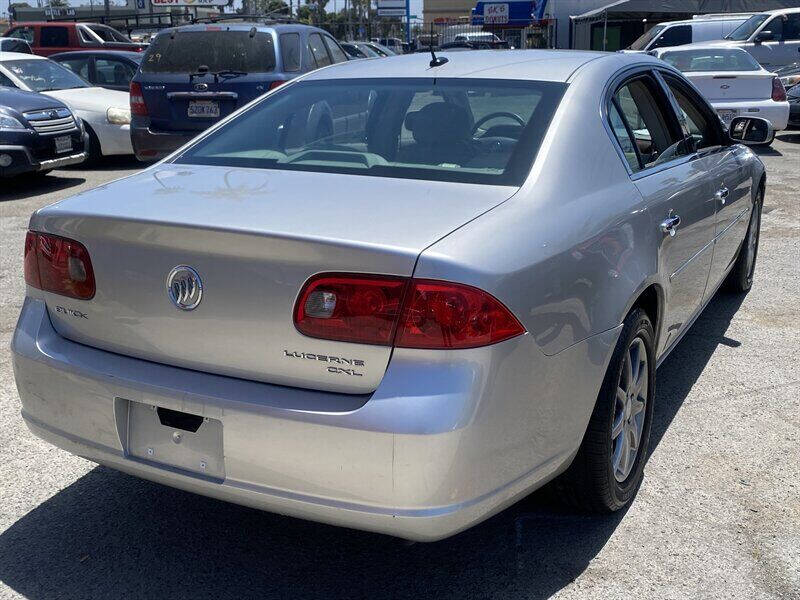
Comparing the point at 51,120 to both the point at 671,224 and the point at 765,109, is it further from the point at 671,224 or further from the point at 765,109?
the point at 765,109

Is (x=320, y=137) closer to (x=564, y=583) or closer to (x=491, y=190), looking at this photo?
(x=491, y=190)

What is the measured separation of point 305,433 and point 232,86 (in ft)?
26.7

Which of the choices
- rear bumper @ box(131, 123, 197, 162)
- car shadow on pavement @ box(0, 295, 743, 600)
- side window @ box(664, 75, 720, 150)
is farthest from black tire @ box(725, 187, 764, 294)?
rear bumper @ box(131, 123, 197, 162)

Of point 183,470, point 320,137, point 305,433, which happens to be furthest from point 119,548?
point 320,137

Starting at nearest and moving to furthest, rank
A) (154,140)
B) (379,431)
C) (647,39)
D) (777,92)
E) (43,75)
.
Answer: (379,431) → (154,140) → (43,75) → (777,92) → (647,39)

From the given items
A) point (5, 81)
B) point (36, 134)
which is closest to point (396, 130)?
point (36, 134)

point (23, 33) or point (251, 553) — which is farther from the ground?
point (23, 33)

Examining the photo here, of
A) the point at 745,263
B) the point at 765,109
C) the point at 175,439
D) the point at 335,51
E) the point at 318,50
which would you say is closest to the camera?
the point at 175,439

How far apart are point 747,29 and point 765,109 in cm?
732

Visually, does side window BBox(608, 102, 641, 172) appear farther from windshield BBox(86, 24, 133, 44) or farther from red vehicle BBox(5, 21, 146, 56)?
windshield BBox(86, 24, 133, 44)

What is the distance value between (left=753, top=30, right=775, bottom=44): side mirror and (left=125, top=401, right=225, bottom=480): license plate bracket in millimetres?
19362

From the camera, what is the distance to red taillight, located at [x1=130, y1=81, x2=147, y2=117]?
10156 millimetres

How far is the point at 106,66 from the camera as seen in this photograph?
567 inches

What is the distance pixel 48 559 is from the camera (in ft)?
9.80
